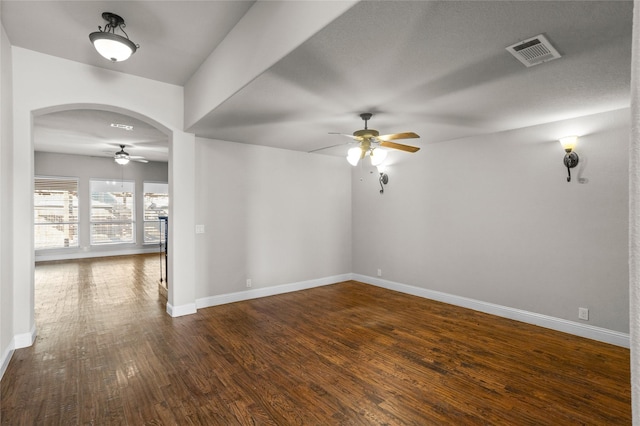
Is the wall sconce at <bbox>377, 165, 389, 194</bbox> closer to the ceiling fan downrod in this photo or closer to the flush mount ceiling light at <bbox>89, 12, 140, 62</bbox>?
the ceiling fan downrod

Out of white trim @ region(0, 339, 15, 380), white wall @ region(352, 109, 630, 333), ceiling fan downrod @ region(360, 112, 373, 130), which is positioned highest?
ceiling fan downrod @ region(360, 112, 373, 130)

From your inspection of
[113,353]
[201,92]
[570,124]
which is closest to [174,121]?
[201,92]

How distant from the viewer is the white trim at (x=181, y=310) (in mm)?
4395

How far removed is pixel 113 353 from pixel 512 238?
500 centimetres

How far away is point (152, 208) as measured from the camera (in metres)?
10.6

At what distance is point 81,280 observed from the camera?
6543 millimetres

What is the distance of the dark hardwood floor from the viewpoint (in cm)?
238

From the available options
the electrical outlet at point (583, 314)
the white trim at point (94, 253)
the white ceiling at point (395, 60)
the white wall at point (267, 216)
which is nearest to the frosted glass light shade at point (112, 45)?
the white ceiling at point (395, 60)

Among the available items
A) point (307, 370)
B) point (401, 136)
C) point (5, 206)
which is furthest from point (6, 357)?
point (401, 136)

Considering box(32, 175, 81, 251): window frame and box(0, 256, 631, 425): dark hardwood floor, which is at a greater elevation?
box(32, 175, 81, 251): window frame

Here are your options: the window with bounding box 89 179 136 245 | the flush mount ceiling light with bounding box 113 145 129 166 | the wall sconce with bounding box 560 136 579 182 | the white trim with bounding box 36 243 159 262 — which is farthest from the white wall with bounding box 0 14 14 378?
the window with bounding box 89 179 136 245

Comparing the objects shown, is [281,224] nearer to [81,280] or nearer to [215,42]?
[215,42]

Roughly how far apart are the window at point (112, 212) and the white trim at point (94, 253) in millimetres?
287

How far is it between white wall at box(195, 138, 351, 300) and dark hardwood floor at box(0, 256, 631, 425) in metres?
0.77
